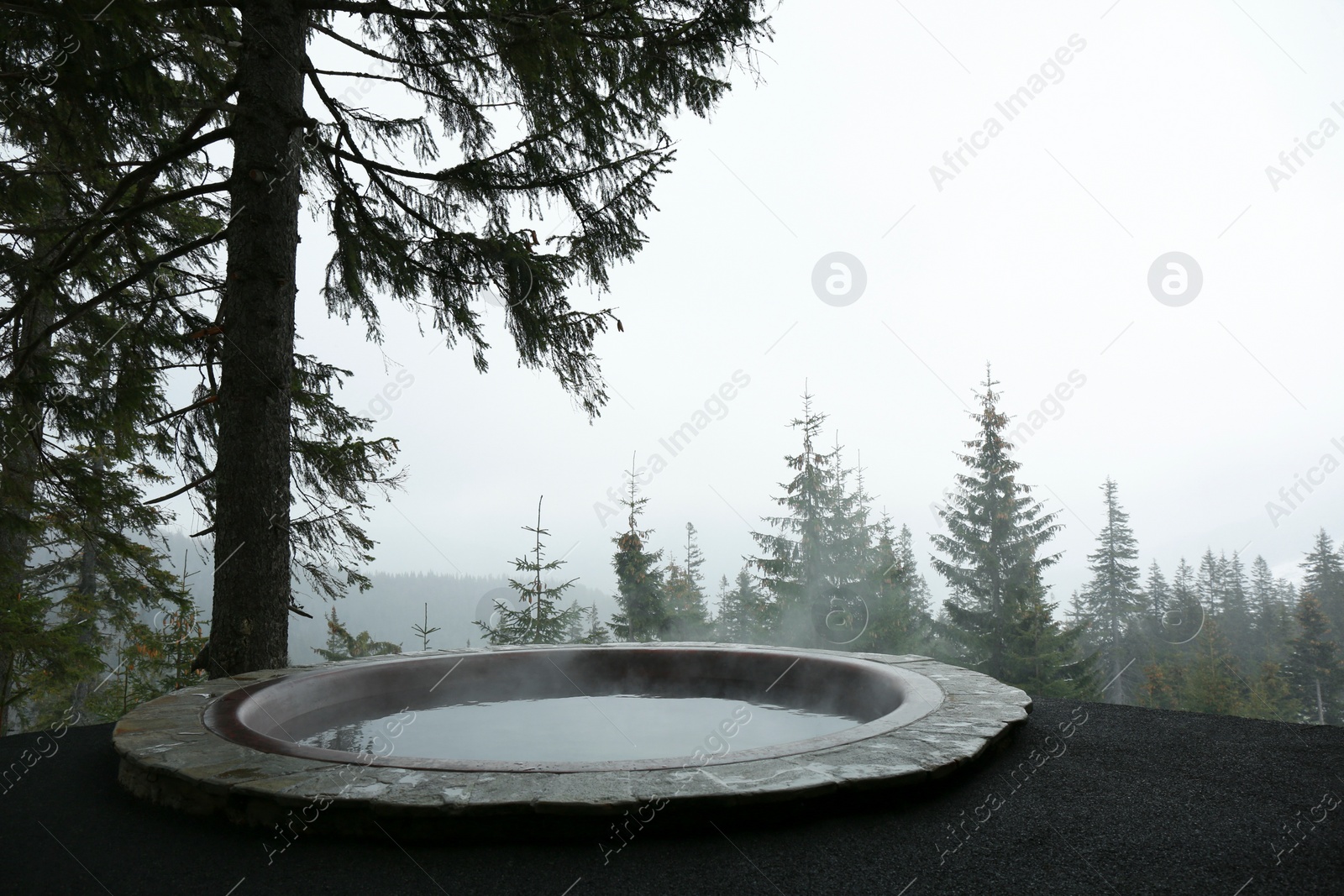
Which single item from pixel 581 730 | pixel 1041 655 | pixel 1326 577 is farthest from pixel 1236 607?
pixel 581 730

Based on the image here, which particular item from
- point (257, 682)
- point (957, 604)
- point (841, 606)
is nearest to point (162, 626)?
point (257, 682)

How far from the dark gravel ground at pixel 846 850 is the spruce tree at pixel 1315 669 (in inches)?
1285

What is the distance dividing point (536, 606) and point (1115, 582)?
3049cm

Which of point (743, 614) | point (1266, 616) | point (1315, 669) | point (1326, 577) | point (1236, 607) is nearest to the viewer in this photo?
point (1315, 669)

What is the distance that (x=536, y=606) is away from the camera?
1373cm

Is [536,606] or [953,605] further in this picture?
[953,605]

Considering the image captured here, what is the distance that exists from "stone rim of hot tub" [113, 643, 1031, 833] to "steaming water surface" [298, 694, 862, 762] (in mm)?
641

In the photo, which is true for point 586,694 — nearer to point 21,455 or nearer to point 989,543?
point 21,455

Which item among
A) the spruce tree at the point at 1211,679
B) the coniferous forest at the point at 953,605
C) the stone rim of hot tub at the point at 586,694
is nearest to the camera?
the stone rim of hot tub at the point at 586,694

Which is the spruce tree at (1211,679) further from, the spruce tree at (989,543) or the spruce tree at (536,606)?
the spruce tree at (536,606)

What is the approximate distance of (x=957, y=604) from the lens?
2169 cm

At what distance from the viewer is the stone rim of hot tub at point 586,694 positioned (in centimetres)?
226

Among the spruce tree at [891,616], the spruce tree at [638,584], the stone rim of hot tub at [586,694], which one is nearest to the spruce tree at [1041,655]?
the spruce tree at [891,616]

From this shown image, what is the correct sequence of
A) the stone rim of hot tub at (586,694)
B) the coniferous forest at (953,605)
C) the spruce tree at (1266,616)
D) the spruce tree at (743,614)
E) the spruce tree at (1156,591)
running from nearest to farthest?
the stone rim of hot tub at (586,694), the coniferous forest at (953,605), the spruce tree at (743,614), the spruce tree at (1266,616), the spruce tree at (1156,591)
